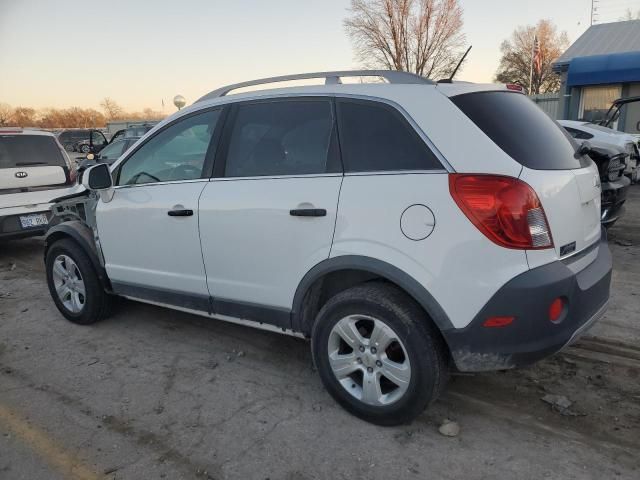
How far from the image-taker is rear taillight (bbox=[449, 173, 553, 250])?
235 cm

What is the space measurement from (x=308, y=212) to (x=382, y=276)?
56 centimetres

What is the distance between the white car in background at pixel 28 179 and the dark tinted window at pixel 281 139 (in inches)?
164

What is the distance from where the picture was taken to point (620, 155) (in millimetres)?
6566

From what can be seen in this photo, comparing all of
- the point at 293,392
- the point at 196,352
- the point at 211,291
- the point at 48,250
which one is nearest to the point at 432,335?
the point at 293,392

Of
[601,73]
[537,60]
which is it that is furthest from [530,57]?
[601,73]

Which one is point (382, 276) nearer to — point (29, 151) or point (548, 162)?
point (548, 162)

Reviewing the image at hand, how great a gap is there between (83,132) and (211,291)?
3409 cm

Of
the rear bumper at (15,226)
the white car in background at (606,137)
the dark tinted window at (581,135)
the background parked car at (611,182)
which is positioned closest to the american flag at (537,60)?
the white car in background at (606,137)

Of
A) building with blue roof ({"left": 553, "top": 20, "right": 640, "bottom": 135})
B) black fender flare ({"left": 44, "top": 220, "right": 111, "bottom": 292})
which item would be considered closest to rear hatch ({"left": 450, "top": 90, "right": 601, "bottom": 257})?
black fender flare ({"left": 44, "top": 220, "right": 111, "bottom": 292})

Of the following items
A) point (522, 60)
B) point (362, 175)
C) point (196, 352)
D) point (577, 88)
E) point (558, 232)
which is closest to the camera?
point (558, 232)

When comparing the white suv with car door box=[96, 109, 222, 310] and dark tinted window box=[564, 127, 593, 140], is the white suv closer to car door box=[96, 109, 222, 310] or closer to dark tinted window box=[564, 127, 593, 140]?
car door box=[96, 109, 222, 310]

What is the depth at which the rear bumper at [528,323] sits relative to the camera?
2340 mm

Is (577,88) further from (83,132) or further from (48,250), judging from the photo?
(83,132)

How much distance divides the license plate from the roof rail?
420 cm
